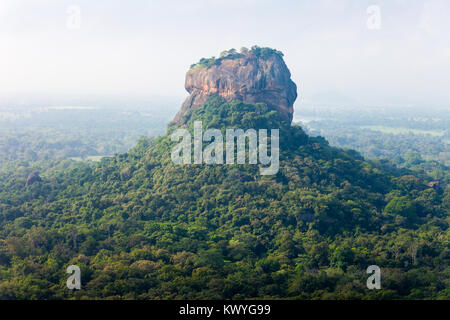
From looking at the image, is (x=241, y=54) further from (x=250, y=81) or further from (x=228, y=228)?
(x=228, y=228)

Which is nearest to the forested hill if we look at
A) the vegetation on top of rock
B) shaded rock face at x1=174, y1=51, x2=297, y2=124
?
shaded rock face at x1=174, y1=51, x2=297, y2=124

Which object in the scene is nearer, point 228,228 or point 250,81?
point 228,228

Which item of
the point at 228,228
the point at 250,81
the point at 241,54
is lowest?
the point at 228,228

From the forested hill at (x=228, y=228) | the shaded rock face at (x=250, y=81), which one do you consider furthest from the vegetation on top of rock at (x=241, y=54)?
the forested hill at (x=228, y=228)

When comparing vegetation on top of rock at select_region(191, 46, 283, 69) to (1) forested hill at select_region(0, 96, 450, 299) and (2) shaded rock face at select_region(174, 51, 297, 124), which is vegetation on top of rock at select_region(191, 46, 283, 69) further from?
(1) forested hill at select_region(0, 96, 450, 299)

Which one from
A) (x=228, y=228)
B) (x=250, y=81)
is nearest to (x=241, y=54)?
(x=250, y=81)

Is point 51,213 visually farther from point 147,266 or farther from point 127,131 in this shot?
point 127,131
